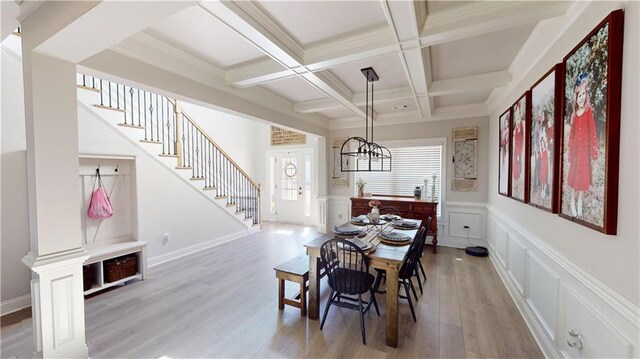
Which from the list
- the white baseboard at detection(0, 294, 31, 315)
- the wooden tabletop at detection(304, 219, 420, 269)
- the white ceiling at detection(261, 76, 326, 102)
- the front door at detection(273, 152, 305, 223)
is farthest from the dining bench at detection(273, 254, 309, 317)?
the front door at detection(273, 152, 305, 223)

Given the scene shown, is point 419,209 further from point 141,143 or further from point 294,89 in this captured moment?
point 141,143

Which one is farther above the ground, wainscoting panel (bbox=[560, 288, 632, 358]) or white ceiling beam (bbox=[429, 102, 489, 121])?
white ceiling beam (bbox=[429, 102, 489, 121])

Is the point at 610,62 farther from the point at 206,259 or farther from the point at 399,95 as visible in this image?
A: the point at 206,259

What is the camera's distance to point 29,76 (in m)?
1.71

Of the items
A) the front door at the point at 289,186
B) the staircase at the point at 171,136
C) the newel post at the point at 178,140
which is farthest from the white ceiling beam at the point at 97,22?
the front door at the point at 289,186

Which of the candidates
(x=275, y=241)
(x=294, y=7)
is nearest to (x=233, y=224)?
(x=275, y=241)

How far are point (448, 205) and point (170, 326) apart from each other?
16.0ft

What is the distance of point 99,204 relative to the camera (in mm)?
3396

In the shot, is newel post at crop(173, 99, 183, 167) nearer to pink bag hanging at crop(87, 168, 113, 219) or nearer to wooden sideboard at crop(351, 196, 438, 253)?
pink bag hanging at crop(87, 168, 113, 219)

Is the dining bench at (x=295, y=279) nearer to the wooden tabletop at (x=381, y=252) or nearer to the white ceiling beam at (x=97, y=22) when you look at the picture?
the wooden tabletop at (x=381, y=252)

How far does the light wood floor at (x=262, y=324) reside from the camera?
85.6 inches

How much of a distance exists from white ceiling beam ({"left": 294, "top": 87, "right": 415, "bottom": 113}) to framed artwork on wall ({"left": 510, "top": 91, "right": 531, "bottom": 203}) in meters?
1.30

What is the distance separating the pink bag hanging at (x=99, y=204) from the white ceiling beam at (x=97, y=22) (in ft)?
7.32

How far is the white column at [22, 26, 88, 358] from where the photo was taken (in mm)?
1710
